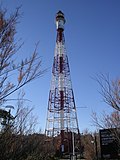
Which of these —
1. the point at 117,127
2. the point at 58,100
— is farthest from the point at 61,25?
the point at 117,127

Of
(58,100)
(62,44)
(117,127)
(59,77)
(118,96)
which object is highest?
(62,44)

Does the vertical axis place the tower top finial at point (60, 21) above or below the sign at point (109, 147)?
above

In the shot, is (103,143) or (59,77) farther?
(59,77)

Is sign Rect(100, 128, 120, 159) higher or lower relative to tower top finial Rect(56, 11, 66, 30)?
lower

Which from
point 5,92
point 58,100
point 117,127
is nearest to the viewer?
point 5,92

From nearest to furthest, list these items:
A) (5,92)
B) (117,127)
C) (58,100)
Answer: (5,92) → (117,127) → (58,100)

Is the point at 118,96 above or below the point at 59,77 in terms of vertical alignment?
below

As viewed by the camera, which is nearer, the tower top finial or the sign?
the sign

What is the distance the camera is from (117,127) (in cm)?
959

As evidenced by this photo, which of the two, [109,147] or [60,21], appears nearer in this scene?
[109,147]

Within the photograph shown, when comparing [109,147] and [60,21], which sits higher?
[60,21]

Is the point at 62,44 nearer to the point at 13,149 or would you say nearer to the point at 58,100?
the point at 58,100

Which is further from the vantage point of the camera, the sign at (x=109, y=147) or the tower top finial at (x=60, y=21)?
the tower top finial at (x=60, y=21)

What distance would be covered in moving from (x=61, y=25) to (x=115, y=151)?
21117mm
